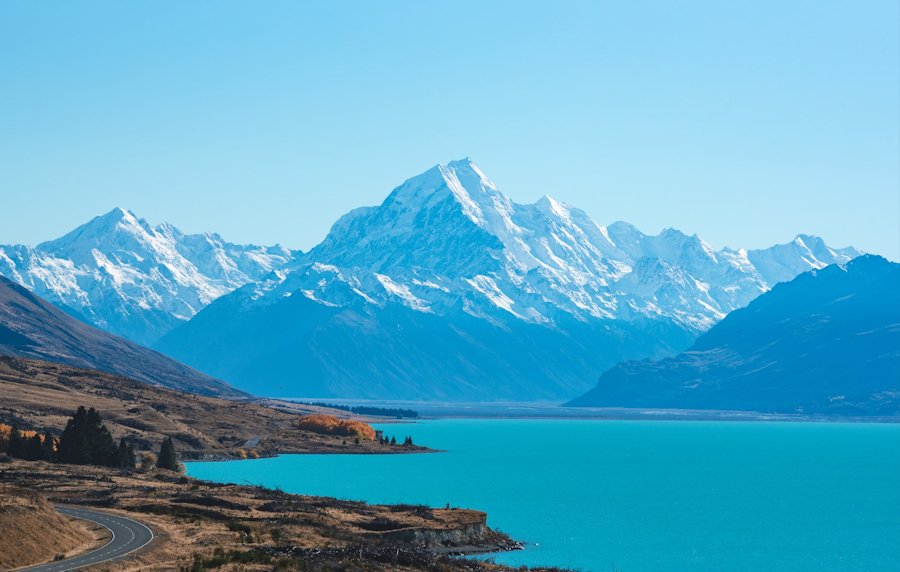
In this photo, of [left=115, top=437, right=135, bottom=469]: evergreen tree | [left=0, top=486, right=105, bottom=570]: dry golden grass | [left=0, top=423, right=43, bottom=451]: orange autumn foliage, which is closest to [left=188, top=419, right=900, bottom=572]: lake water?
[left=115, top=437, right=135, bottom=469]: evergreen tree

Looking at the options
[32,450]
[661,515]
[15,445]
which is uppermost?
[661,515]

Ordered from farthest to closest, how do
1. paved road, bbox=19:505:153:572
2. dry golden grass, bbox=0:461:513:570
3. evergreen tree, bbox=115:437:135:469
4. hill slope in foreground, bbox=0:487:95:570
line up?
evergreen tree, bbox=115:437:135:469
dry golden grass, bbox=0:461:513:570
hill slope in foreground, bbox=0:487:95:570
paved road, bbox=19:505:153:572

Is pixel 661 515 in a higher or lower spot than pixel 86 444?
higher

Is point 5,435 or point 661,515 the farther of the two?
point 5,435

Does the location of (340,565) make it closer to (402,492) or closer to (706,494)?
(402,492)

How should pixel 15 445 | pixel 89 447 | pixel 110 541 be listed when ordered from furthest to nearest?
pixel 89 447, pixel 15 445, pixel 110 541

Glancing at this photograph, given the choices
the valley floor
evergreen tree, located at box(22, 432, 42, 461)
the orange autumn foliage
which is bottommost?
the valley floor

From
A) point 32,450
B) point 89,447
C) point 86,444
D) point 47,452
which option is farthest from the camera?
point 47,452

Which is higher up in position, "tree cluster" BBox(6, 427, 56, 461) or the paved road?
"tree cluster" BBox(6, 427, 56, 461)

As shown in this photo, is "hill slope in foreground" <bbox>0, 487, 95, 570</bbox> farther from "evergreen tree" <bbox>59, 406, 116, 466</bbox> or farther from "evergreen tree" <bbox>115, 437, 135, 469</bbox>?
"evergreen tree" <bbox>115, 437, 135, 469</bbox>

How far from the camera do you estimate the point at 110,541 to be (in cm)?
8506

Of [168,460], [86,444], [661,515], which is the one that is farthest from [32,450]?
[661,515]

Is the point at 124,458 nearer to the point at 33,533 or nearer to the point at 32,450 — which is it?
the point at 32,450

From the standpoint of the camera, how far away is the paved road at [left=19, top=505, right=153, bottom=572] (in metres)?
75.0
